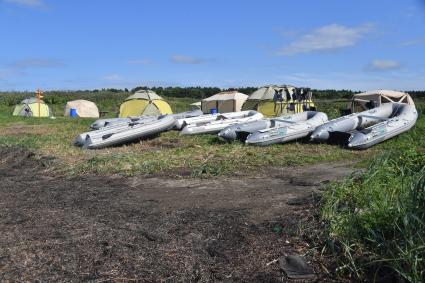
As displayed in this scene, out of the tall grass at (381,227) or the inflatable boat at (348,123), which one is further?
the inflatable boat at (348,123)

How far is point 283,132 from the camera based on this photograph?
488 inches

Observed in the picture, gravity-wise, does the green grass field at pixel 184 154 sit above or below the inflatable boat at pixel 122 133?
below

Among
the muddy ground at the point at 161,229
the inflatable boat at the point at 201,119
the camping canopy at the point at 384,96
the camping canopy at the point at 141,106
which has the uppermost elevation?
the camping canopy at the point at 384,96

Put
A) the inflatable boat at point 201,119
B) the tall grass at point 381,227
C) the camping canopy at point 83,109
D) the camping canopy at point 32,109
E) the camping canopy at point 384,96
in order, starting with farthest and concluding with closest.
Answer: the camping canopy at point 83,109, the camping canopy at point 32,109, the camping canopy at point 384,96, the inflatable boat at point 201,119, the tall grass at point 381,227

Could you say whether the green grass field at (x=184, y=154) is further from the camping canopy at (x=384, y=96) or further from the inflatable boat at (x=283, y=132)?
the camping canopy at (x=384, y=96)

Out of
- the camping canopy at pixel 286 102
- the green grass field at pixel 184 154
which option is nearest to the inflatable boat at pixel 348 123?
the green grass field at pixel 184 154

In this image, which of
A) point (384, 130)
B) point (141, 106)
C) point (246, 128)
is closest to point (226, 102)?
point (141, 106)

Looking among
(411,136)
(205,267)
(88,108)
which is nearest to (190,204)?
(205,267)

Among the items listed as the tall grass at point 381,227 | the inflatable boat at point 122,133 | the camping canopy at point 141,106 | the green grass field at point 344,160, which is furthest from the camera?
the camping canopy at point 141,106

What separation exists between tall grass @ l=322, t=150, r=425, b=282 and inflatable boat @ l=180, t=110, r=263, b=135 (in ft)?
33.1

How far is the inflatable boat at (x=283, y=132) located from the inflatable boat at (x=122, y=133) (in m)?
3.14

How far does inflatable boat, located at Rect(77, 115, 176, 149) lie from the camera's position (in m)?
13.0

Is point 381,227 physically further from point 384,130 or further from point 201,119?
point 201,119

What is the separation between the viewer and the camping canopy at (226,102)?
27.0 metres
